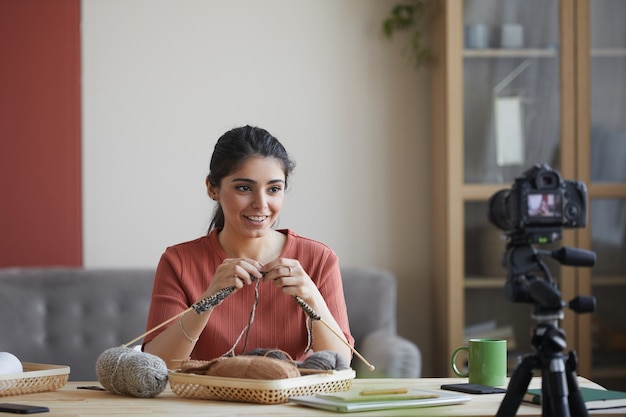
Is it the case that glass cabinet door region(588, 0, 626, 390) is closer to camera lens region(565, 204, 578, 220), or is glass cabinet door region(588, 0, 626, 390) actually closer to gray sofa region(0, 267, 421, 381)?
gray sofa region(0, 267, 421, 381)

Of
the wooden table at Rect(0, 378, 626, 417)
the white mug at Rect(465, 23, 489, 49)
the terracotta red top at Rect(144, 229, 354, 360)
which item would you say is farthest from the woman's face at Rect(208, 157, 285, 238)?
the white mug at Rect(465, 23, 489, 49)

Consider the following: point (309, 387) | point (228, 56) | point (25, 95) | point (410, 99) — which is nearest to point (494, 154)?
point (410, 99)

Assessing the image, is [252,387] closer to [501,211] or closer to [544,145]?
[501,211]

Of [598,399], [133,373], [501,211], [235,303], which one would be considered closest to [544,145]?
[235,303]

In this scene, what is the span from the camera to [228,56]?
379 centimetres

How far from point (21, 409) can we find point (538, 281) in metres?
0.88

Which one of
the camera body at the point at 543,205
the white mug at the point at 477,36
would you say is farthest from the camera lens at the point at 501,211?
the white mug at the point at 477,36

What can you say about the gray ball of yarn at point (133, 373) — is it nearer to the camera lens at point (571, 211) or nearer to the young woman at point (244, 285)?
the young woman at point (244, 285)

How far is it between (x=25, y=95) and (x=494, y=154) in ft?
6.45

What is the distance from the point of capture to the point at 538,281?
1.35 m

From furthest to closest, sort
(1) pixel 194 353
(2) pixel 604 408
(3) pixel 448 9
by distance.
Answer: (3) pixel 448 9 → (1) pixel 194 353 → (2) pixel 604 408

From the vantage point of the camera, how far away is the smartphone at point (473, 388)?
1707mm

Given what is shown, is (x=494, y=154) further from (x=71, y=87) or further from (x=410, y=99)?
(x=71, y=87)

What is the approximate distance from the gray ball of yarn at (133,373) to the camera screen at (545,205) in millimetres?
742
